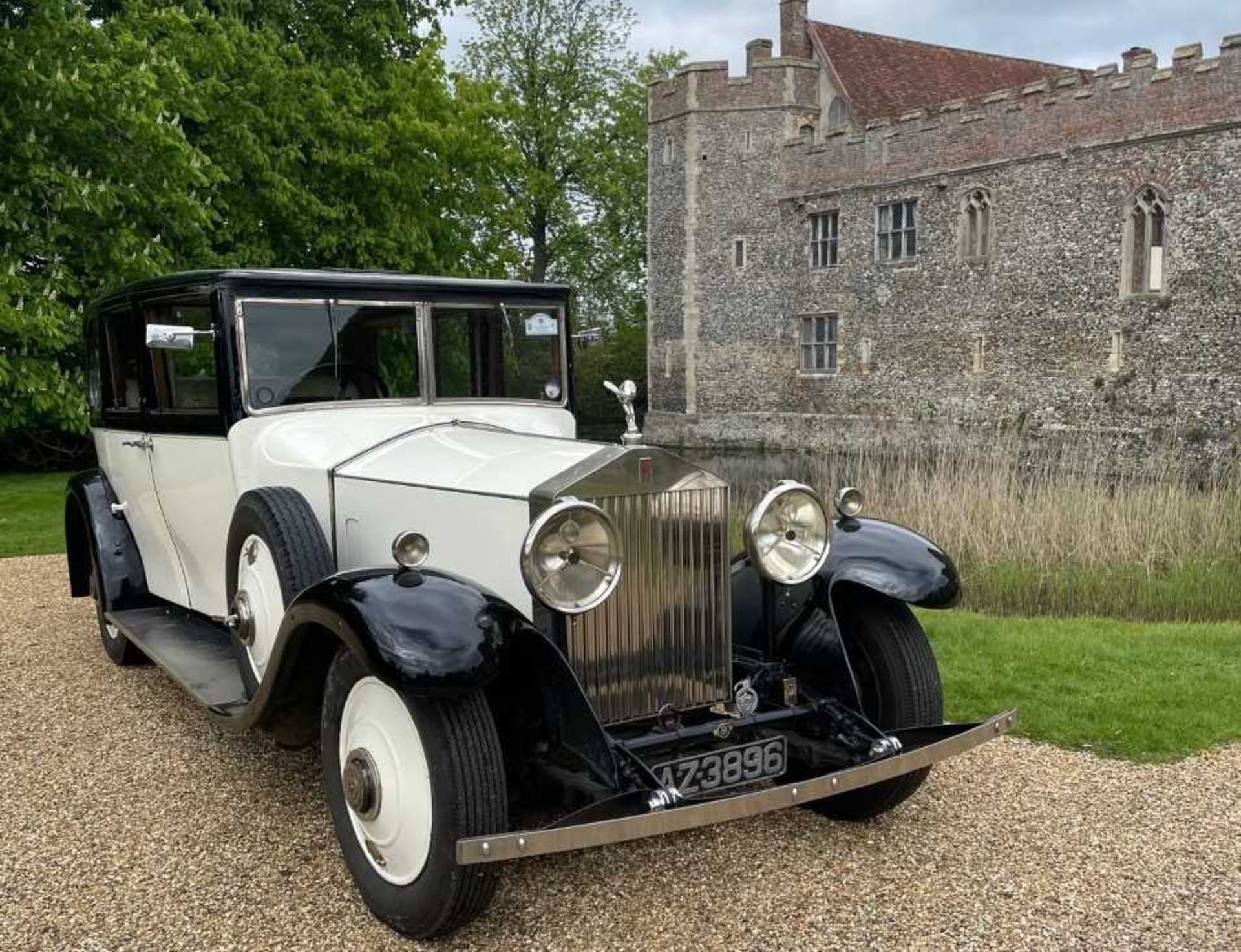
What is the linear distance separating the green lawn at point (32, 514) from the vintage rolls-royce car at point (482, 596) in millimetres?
6714

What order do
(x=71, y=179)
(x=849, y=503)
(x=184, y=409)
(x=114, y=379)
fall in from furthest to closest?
(x=71, y=179), (x=114, y=379), (x=184, y=409), (x=849, y=503)

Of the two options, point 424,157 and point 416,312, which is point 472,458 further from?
point 424,157

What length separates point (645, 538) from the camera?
3707 mm

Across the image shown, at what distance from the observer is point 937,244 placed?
90.6 feet

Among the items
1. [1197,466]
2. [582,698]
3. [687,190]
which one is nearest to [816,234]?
[687,190]

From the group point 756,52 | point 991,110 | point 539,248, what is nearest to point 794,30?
point 756,52

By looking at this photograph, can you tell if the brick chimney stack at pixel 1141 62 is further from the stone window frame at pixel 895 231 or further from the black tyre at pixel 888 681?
the black tyre at pixel 888 681

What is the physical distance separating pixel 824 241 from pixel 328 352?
2657 centimetres

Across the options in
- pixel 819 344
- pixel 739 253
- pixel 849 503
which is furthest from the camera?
pixel 739 253

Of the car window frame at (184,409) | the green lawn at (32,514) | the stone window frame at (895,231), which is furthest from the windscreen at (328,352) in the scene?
the stone window frame at (895,231)

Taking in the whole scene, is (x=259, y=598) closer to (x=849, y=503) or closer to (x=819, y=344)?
(x=849, y=503)

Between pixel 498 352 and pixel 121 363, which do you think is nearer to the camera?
pixel 498 352

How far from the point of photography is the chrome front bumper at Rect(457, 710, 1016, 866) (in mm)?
2980

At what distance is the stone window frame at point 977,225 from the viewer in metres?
26.3
